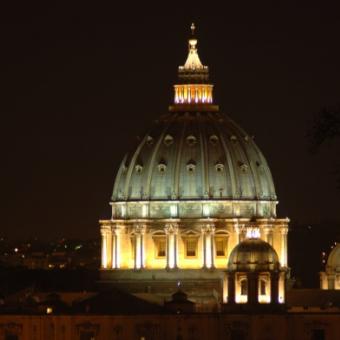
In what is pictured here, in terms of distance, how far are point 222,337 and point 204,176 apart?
23787 millimetres

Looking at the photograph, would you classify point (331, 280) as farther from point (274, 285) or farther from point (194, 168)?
point (274, 285)

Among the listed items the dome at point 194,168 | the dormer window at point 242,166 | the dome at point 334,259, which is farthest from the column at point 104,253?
the dome at point 334,259

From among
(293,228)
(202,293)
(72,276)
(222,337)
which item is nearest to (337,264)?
(202,293)

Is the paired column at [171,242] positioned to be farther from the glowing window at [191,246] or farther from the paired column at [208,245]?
the paired column at [208,245]

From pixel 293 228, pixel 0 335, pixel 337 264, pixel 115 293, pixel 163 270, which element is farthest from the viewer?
pixel 293 228

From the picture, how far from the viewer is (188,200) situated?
392ft

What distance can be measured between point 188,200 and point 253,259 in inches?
721

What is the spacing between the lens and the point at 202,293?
116812mm

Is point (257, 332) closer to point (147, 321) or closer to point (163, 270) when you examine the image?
point (147, 321)

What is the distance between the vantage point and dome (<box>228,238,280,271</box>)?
3984 inches

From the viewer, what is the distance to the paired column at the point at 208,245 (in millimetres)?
117438

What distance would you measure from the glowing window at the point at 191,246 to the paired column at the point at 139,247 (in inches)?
91.2

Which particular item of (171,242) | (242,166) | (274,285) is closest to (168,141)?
(242,166)

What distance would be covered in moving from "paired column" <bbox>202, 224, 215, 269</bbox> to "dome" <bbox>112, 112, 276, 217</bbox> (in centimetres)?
175
